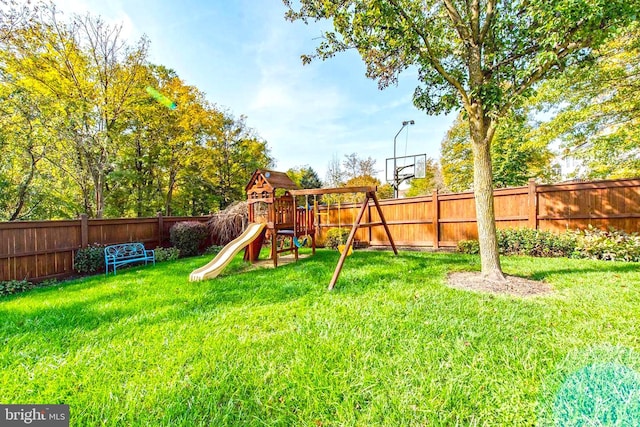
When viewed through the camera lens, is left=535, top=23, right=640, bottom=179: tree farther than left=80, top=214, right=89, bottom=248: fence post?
Yes

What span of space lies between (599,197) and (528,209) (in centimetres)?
128

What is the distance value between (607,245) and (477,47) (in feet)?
16.3

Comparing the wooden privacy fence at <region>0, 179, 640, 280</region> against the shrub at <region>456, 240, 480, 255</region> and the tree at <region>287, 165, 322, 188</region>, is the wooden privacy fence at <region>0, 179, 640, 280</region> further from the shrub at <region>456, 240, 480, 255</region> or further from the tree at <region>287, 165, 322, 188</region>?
the tree at <region>287, 165, 322, 188</region>

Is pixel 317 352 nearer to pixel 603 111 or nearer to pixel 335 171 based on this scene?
pixel 603 111

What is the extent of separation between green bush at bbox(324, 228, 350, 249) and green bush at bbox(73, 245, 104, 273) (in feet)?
21.0

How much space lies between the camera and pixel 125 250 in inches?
262

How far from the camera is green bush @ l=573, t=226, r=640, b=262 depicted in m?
5.02

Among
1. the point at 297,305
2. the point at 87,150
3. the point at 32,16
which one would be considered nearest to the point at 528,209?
the point at 297,305

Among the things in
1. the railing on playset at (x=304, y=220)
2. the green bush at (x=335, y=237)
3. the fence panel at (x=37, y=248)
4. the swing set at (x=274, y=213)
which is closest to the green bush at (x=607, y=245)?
the swing set at (x=274, y=213)

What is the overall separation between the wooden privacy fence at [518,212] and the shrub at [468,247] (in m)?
0.47

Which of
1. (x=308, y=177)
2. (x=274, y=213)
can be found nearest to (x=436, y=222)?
(x=274, y=213)

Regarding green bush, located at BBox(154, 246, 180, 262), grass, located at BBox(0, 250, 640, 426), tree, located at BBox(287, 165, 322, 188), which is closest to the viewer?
grass, located at BBox(0, 250, 640, 426)

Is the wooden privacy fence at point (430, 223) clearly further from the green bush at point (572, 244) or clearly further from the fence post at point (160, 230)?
the green bush at point (572, 244)

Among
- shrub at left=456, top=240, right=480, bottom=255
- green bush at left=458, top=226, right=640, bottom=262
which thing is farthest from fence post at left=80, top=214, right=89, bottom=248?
green bush at left=458, top=226, right=640, bottom=262
